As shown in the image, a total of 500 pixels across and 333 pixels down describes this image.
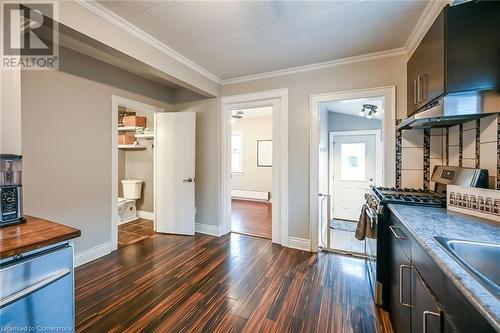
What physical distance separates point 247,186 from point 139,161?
3342 mm

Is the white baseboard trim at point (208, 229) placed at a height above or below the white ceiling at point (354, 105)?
below

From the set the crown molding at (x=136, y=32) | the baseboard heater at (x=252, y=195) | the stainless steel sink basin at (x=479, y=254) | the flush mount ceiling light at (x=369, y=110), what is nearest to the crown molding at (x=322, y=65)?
the crown molding at (x=136, y=32)

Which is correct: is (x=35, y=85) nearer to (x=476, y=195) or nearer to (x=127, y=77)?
(x=127, y=77)

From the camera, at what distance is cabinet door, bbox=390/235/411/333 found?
4.01 ft

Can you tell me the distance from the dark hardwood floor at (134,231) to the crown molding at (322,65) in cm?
284

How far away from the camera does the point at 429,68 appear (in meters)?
1.72

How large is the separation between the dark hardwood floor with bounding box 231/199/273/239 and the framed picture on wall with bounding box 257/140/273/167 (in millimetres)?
1215

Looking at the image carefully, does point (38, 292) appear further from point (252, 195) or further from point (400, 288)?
point (252, 195)

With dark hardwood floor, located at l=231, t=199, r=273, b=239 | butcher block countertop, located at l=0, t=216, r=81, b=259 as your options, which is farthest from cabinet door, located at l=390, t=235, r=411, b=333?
dark hardwood floor, located at l=231, t=199, r=273, b=239

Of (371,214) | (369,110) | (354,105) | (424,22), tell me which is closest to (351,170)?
(369,110)

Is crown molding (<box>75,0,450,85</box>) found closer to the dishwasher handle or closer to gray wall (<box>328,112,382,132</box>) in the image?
the dishwasher handle

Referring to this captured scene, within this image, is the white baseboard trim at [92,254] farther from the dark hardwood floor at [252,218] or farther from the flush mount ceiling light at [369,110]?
the flush mount ceiling light at [369,110]

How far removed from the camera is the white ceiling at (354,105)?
2729mm

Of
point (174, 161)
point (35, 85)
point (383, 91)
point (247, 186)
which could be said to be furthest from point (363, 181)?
point (35, 85)
